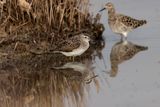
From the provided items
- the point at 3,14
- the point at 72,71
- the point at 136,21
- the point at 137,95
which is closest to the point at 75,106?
the point at 137,95

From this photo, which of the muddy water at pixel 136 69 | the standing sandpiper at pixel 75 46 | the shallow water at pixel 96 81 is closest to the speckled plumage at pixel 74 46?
the standing sandpiper at pixel 75 46

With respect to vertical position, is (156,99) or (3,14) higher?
(3,14)

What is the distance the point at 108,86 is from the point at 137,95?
2.20 feet

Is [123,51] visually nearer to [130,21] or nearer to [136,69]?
[130,21]

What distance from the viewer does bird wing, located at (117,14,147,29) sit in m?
13.9

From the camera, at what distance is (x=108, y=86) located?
10609 mm

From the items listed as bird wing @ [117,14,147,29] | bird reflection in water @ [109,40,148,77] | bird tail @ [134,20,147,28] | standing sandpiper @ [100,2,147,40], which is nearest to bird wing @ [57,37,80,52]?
bird reflection in water @ [109,40,148,77]

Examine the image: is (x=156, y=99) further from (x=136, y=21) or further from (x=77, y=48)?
(x=136, y=21)

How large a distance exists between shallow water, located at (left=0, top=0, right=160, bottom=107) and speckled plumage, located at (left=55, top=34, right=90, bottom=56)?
0.22 m

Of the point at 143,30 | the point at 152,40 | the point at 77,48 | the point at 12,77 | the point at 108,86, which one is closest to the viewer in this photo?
the point at 108,86

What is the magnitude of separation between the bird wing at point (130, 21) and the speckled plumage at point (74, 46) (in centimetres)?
174

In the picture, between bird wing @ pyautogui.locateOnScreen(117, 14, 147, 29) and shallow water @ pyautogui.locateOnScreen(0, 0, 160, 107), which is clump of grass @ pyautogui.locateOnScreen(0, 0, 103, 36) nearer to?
shallow water @ pyautogui.locateOnScreen(0, 0, 160, 107)

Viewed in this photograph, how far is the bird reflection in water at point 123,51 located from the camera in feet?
40.4

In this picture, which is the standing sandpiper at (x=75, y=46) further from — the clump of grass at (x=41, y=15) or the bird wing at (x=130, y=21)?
the bird wing at (x=130, y=21)
